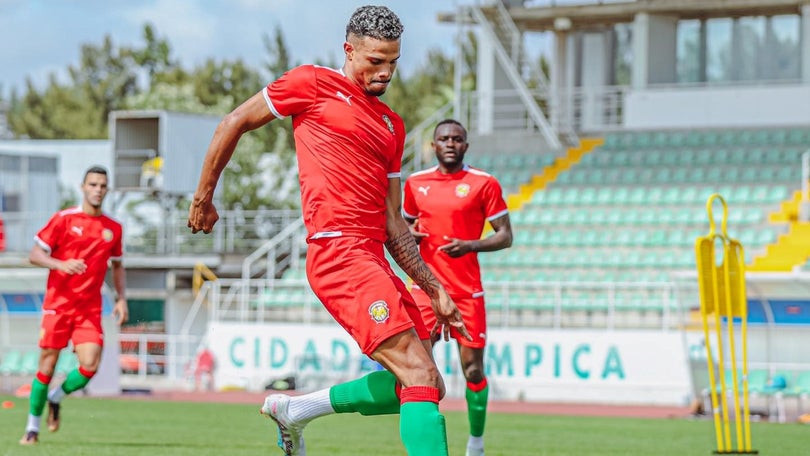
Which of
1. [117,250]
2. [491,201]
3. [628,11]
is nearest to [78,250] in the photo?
[117,250]

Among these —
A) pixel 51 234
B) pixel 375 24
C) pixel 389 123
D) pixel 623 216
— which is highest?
pixel 623 216

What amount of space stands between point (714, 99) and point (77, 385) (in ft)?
73.4

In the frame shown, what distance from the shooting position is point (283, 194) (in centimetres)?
5150

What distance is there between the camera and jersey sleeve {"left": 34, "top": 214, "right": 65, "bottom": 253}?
490 inches

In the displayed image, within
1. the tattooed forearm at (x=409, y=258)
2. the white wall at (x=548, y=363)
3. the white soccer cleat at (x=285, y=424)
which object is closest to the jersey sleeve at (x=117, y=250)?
the white soccer cleat at (x=285, y=424)

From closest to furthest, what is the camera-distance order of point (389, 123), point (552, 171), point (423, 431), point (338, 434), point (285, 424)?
point (423, 431) → point (389, 123) → point (285, 424) → point (338, 434) → point (552, 171)

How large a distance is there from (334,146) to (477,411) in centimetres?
387

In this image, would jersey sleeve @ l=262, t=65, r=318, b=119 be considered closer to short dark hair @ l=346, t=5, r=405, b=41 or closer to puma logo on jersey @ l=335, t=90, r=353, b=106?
puma logo on jersey @ l=335, t=90, r=353, b=106

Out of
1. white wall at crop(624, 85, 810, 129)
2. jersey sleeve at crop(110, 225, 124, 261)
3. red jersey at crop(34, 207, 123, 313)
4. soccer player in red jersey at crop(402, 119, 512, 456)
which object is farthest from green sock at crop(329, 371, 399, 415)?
white wall at crop(624, 85, 810, 129)

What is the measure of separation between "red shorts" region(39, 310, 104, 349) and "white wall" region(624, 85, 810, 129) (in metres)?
21.4

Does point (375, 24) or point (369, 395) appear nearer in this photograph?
point (375, 24)

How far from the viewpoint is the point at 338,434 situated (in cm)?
1442

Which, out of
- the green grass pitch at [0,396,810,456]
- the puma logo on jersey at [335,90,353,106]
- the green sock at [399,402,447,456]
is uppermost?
the puma logo on jersey at [335,90,353,106]

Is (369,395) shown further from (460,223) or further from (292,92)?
(460,223)
